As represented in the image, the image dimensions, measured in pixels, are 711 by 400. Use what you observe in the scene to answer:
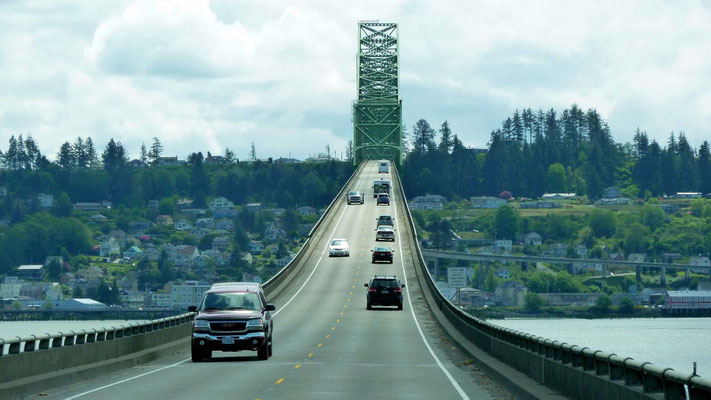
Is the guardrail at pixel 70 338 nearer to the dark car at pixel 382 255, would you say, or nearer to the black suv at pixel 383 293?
the black suv at pixel 383 293

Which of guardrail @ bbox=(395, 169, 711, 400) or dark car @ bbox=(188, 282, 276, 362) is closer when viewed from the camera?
guardrail @ bbox=(395, 169, 711, 400)

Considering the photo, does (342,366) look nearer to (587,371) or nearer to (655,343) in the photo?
(587,371)

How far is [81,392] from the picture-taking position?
25812 mm

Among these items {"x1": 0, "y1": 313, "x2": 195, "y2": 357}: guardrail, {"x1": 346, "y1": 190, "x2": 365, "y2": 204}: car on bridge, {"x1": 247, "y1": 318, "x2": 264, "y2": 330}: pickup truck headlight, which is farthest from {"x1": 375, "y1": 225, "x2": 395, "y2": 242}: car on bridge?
{"x1": 247, "y1": 318, "x2": 264, "y2": 330}: pickup truck headlight

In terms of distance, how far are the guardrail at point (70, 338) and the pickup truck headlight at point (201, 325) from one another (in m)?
2.04

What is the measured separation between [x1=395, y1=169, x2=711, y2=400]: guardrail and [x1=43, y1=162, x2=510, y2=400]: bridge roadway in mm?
1007

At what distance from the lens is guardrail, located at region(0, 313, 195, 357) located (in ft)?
82.5

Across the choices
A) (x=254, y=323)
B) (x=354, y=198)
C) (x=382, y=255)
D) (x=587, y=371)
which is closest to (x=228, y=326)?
(x=254, y=323)

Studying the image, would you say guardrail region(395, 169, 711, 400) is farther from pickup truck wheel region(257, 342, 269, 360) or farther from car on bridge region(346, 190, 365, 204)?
car on bridge region(346, 190, 365, 204)

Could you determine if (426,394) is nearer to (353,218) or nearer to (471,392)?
(471,392)

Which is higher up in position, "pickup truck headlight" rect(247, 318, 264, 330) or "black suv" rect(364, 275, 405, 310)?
"black suv" rect(364, 275, 405, 310)

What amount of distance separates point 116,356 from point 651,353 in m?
104

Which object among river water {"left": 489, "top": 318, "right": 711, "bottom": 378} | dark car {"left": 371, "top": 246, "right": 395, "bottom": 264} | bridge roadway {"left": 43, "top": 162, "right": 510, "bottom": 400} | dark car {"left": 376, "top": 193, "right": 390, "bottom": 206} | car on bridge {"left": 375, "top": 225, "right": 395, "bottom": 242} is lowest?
river water {"left": 489, "top": 318, "right": 711, "bottom": 378}

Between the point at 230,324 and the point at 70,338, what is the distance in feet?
18.5
